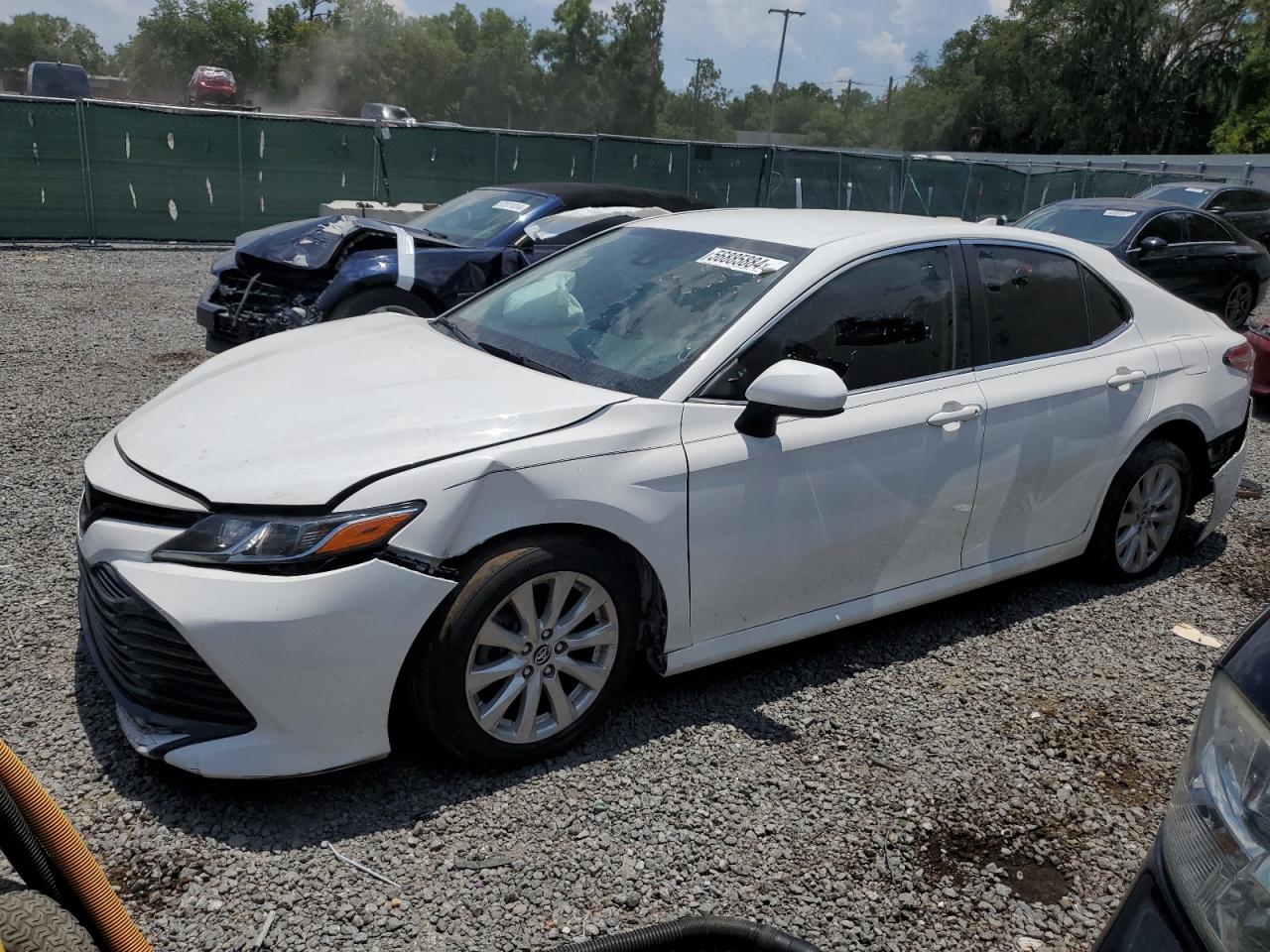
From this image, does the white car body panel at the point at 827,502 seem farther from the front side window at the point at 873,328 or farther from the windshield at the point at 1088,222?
the windshield at the point at 1088,222

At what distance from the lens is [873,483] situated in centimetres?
355

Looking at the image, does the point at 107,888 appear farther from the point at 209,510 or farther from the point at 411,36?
the point at 411,36

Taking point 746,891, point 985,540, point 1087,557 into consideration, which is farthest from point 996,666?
point 746,891

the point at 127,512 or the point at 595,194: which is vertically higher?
the point at 595,194

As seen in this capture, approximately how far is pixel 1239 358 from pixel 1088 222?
21.2 ft

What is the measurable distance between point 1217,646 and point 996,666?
103 cm

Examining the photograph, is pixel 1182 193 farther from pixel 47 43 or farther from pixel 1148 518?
pixel 47 43

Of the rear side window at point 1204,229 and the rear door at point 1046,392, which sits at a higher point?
the rear side window at point 1204,229

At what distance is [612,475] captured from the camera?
9.97ft

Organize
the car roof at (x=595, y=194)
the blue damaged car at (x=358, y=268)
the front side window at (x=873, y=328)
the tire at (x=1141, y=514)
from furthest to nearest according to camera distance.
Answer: the car roof at (x=595, y=194) → the blue damaged car at (x=358, y=268) → the tire at (x=1141, y=514) → the front side window at (x=873, y=328)

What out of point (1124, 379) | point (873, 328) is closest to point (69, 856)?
point (873, 328)

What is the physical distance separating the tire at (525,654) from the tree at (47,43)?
4316 inches

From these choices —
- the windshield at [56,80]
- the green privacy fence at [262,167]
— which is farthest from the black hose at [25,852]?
the windshield at [56,80]

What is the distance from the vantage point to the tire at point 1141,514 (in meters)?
4.43
